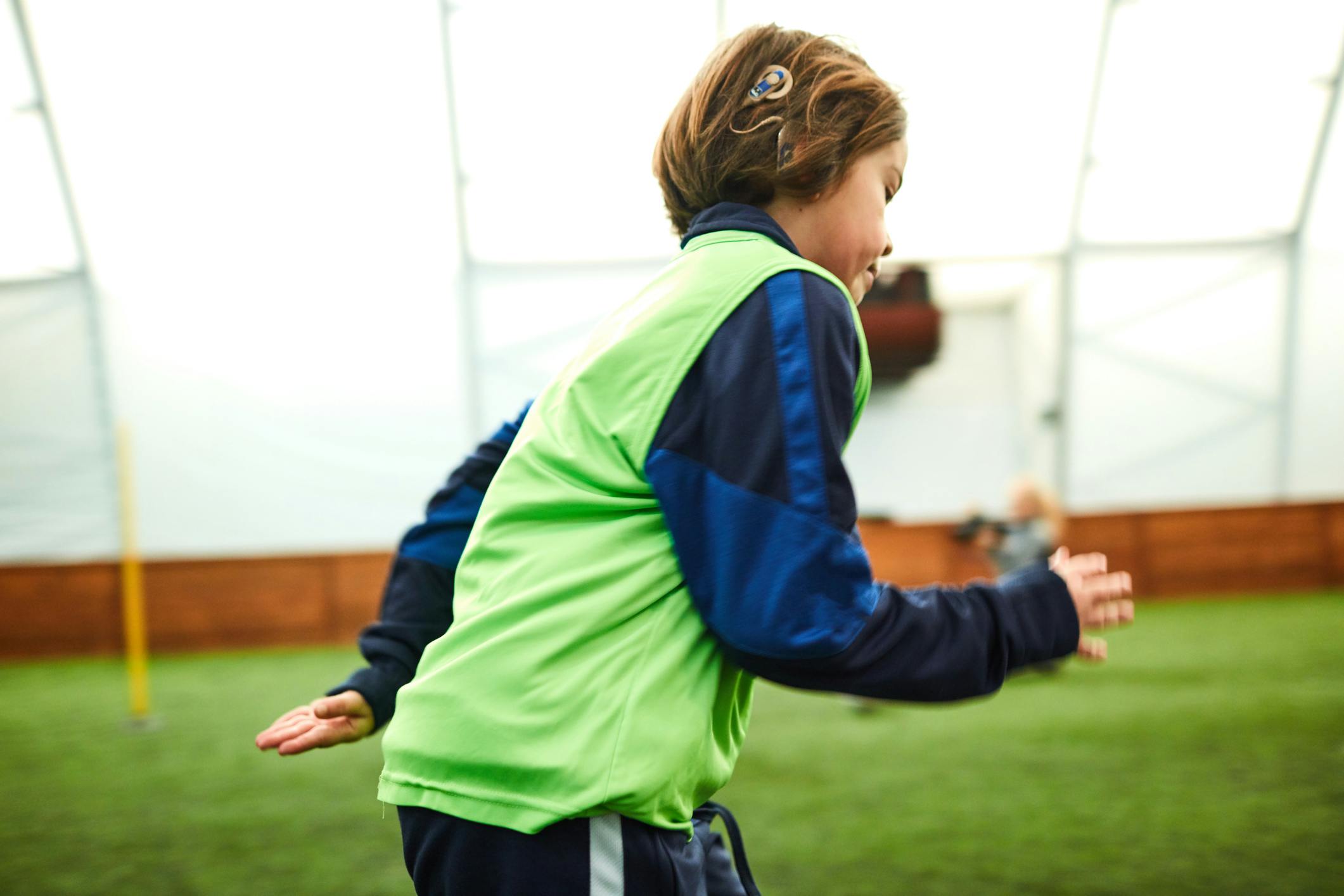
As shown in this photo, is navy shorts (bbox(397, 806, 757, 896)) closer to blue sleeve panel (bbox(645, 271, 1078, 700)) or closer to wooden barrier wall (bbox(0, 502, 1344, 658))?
blue sleeve panel (bbox(645, 271, 1078, 700))

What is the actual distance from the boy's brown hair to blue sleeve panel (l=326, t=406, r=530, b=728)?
29 cm

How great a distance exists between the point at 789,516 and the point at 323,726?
0.48 m

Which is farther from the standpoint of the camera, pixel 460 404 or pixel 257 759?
pixel 460 404

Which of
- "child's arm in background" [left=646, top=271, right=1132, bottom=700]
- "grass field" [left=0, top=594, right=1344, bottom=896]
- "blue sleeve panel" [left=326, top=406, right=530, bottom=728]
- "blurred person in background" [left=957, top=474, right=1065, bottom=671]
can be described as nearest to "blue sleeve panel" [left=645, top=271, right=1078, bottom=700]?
"child's arm in background" [left=646, top=271, right=1132, bottom=700]

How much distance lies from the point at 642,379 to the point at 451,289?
669cm

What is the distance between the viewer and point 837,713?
377cm

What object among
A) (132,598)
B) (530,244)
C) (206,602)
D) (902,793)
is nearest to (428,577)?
(902,793)

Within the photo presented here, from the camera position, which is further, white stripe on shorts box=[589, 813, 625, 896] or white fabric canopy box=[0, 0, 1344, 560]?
white fabric canopy box=[0, 0, 1344, 560]

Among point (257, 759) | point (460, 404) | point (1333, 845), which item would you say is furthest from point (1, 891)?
point (460, 404)

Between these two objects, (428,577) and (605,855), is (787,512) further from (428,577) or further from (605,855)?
(428,577)

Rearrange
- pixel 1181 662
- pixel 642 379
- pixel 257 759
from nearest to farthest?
pixel 642 379 < pixel 257 759 < pixel 1181 662

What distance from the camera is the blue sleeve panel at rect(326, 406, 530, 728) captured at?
3.03 feet

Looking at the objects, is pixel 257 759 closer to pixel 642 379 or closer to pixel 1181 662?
pixel 642 379

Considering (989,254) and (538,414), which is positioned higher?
(538,414)
